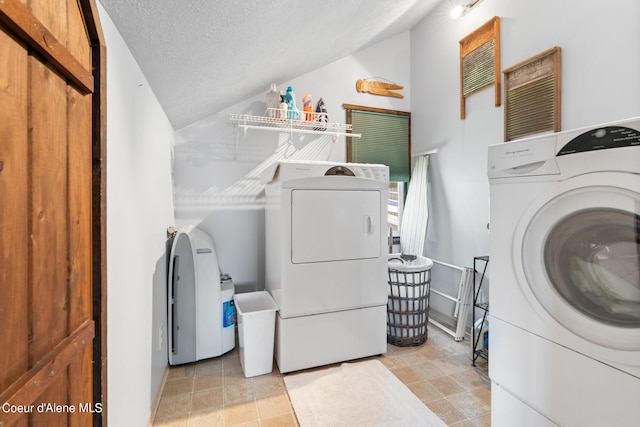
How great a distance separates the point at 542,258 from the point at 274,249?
1.68 metres

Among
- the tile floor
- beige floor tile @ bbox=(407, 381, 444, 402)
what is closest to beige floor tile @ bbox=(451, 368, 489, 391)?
the tile floor

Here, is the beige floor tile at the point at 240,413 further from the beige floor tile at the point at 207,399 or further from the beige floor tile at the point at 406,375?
the beige floor tile at the point at 406,375

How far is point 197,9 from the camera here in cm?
109

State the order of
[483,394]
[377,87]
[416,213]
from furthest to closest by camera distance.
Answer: [377,87]
[416,213]
[483,394]

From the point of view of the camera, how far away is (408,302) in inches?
99.9

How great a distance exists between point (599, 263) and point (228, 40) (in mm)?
1807

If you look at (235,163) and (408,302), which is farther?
(235,163)

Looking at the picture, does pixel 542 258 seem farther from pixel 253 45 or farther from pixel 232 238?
pixel 232 238

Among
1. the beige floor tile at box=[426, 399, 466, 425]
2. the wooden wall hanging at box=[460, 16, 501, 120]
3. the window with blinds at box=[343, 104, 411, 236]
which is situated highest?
the wooden wall hanging at box=[460, 16, 501, 120]

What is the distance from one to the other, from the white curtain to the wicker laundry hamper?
55 cm

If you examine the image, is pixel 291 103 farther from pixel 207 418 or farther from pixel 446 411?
pixel 446 411

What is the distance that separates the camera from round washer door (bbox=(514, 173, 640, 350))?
40.3 inches

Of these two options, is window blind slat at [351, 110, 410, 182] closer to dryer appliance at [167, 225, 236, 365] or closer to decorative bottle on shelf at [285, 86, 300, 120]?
decorative bottle on shelf at [285, 86, 300, 120]

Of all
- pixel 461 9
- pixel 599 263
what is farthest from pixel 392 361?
pixel 461 9
